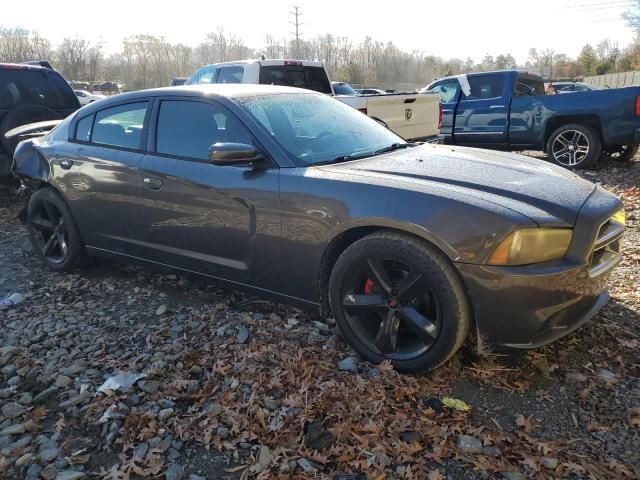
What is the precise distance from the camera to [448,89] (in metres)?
10.5

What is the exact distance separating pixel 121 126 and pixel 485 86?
7619 millimetres

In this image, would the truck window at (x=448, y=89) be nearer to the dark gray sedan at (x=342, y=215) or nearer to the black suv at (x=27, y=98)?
the black suv at (x=27, y=98)

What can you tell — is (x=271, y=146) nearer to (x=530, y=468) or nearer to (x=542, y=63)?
(x=530, y=468)

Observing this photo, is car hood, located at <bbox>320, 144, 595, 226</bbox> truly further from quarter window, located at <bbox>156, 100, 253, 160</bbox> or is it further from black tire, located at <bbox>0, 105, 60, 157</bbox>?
black tire, located at <bbox>0, 105, 60, 157</bbox>

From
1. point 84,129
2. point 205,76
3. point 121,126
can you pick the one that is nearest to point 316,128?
point 121,126

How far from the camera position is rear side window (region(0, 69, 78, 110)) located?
709cm

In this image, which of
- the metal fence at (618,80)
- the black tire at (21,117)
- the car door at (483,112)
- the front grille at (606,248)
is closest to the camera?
the front grille at (606,248)

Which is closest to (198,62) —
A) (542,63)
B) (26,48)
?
(26,48)

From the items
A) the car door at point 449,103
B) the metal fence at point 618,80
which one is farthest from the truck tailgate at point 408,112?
the metal fence at point 618,80

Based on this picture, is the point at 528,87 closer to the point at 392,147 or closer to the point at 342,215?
the point at 392,147

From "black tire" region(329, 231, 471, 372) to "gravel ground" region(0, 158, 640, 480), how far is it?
0.15 metres

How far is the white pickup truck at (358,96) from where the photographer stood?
7.18 m

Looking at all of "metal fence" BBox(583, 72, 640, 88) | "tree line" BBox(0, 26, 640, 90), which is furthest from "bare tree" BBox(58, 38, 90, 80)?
"metal fence" BBox(583, 72, 640, 88)

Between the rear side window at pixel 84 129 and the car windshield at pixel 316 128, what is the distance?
1.61m
